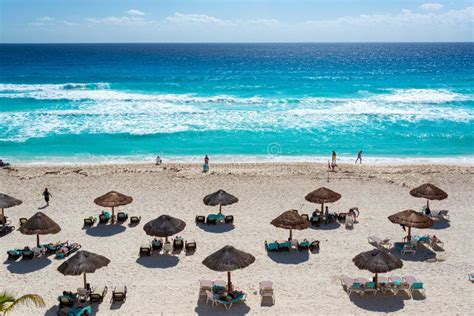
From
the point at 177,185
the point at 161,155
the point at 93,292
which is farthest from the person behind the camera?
the point at 161,155

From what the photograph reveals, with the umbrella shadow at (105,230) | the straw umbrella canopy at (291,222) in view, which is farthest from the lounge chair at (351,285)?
the umbrella shadow at (105,230)

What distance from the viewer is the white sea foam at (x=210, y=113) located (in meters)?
35.8

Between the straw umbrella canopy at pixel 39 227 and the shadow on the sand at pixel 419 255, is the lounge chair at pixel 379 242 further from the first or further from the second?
the straw umbrella canopy at pixel 39 227

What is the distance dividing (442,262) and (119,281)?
978cm

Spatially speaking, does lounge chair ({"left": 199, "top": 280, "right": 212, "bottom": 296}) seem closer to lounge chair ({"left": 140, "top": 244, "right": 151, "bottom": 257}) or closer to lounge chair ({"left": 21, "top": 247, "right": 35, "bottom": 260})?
lounge chair ({"left": 140, "top": 244, "right": 151, "bottom": 257})

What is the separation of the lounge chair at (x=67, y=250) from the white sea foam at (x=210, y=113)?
Answer: 745 inches

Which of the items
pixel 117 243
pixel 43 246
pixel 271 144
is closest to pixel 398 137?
pixel 271 144

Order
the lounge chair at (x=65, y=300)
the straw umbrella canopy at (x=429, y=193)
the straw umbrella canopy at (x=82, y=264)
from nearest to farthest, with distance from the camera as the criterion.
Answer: the lounge chair at (x=65, y=300)
the straw umbrella canopy at (x=82, y=264)
the straw umbrella canopy at (x=429, y=193)

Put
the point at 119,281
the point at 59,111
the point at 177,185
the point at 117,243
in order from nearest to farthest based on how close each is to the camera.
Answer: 1. the point at 119,281
2. the point at 117,243
3. the point at 177,185
4. the point at 59,111

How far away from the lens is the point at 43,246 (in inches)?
600

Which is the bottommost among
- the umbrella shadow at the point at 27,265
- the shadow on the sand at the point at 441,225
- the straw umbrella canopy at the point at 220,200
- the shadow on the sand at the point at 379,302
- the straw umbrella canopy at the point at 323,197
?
the umbrella shadow at the point at 27,265

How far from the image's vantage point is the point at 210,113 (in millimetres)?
41000

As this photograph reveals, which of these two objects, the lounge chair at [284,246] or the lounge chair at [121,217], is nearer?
the lounge chair at [284,246]

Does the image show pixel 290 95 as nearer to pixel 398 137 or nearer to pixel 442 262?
pixel 398 137
